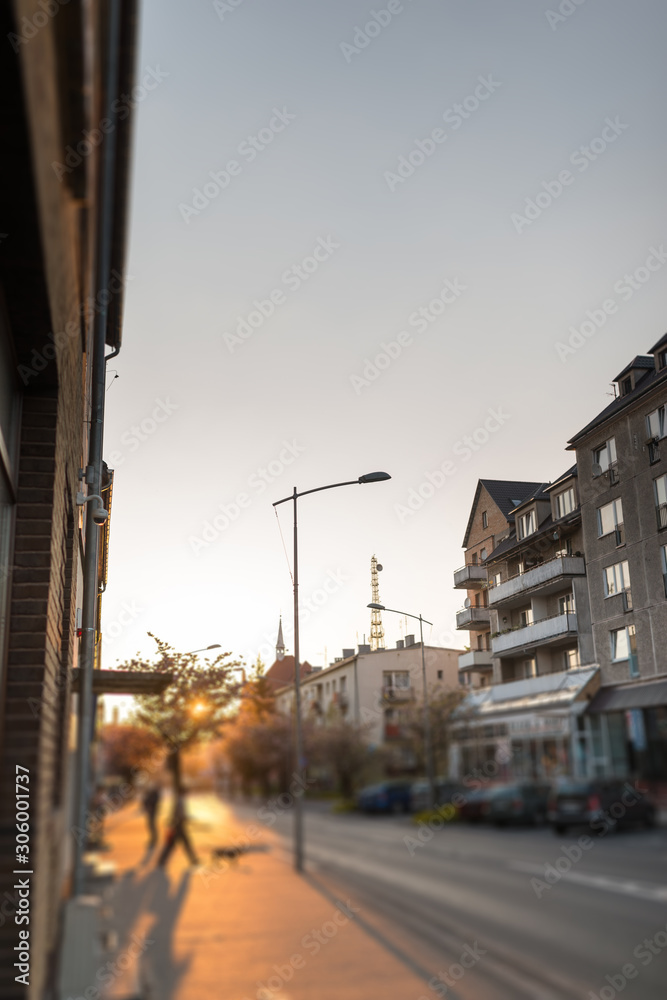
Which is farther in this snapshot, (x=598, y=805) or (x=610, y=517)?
(x=610, y=517)

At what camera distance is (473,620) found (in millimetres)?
5109

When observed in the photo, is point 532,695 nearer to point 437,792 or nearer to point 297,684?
point 437,792

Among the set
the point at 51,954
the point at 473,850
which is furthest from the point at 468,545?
the point at 51,954

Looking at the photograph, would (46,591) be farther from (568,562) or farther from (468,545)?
(568,562)

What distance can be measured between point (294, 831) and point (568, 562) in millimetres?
2367

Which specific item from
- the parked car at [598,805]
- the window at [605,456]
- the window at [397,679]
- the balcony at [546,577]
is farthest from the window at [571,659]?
the window at [605,456]

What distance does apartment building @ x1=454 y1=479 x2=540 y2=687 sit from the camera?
5098 millimetres

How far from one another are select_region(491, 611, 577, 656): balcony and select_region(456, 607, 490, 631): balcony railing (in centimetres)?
22

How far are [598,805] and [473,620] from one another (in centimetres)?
137

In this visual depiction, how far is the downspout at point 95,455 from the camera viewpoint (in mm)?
3611

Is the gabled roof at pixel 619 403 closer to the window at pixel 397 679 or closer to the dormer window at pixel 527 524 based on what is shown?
the dormer window at pixel 527 524

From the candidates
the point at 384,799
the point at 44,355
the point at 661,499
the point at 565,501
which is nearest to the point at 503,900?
the point at 384,799

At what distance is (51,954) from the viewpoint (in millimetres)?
4871

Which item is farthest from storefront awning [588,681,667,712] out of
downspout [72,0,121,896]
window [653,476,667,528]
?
downspout [72,0,121,896]
